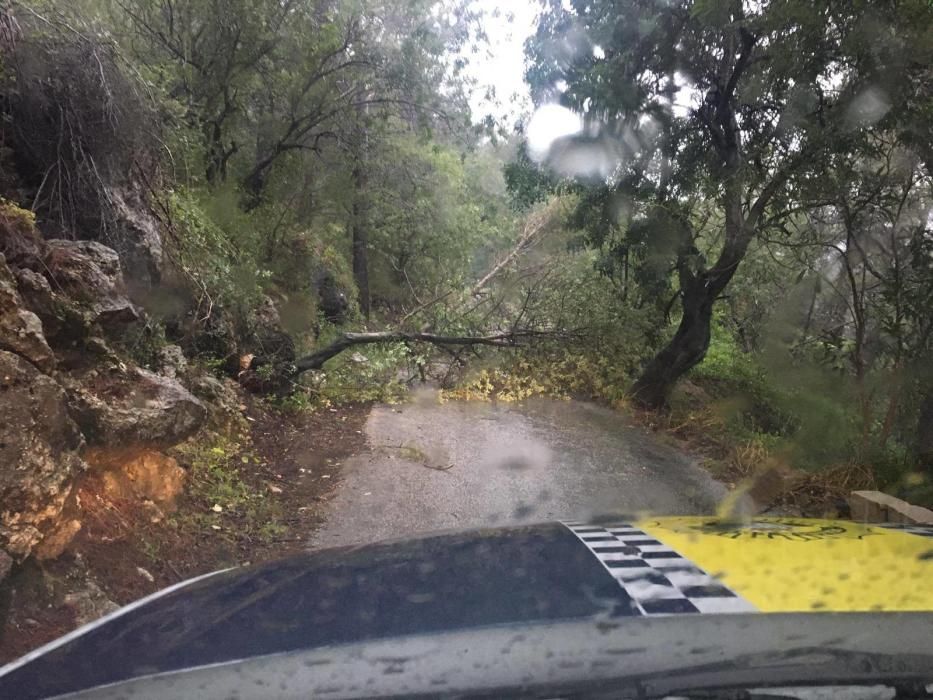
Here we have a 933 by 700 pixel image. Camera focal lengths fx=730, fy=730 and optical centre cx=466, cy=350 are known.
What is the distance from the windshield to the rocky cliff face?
0.09 ft

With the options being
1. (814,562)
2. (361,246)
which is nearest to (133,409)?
(814,562)

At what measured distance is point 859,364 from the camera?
7504mm

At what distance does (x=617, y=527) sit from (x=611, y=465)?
221 inches

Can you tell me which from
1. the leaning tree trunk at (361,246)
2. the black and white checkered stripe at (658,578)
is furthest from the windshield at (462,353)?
the leaning tree trunk at (361,246)

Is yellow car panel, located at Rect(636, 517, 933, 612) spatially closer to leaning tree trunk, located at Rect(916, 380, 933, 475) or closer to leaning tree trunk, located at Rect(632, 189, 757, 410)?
leaning tree trunk, located at Rect(916, 380, 933, 475)

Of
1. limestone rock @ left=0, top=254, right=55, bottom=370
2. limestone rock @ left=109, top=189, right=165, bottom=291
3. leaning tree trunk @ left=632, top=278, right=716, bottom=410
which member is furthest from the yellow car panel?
leaning tree trunk @ left=632, top=278, right=716, bottom=410

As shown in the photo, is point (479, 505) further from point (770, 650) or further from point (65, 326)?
point (770, 650)

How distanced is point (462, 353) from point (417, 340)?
0.68m

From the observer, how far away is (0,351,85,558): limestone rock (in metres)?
3.61

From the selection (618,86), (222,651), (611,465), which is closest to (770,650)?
(222,651)

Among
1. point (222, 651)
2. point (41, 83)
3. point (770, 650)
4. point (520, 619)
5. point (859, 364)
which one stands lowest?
point (222, 651)

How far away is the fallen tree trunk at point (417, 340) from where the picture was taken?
9.94 m

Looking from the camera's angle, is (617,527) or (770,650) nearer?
(770,650)

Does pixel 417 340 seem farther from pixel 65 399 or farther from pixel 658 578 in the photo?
pixel 658 578
